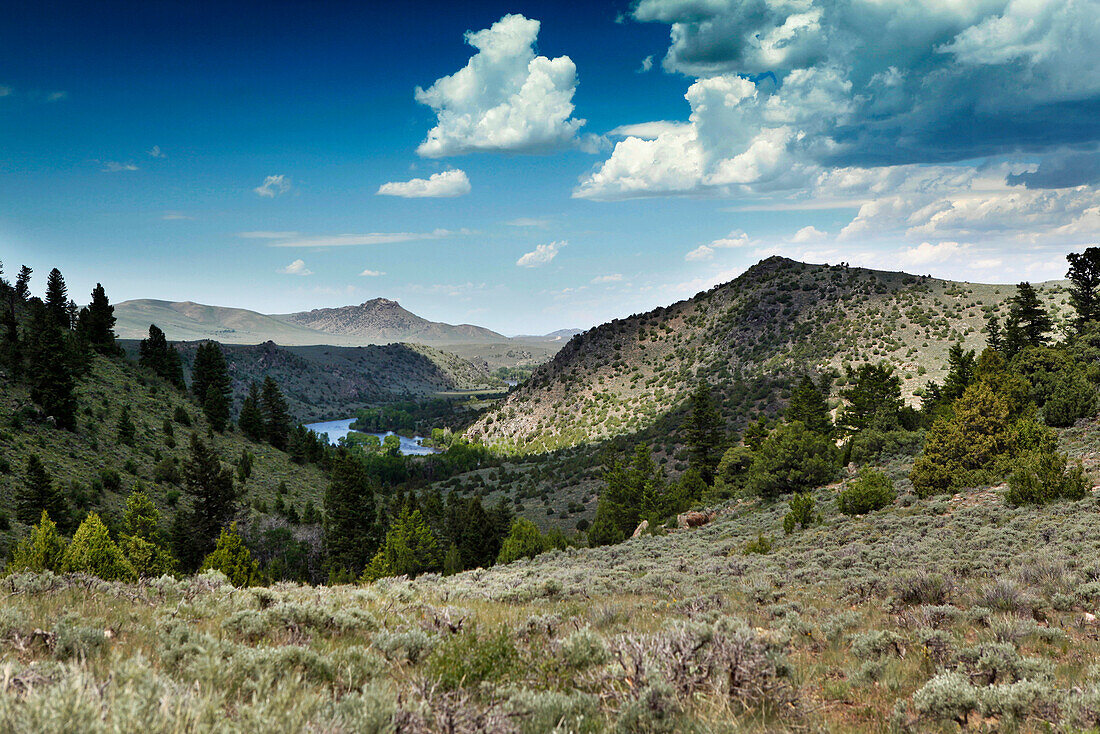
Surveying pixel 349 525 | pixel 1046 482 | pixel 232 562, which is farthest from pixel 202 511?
pixel 1046 482

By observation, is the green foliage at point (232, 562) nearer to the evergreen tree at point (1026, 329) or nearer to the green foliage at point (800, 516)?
the green foliage at point (800, 516)

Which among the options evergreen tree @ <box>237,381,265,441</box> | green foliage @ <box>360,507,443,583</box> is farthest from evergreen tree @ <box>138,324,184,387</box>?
green foliage @ <box>360,507,443,583</box>

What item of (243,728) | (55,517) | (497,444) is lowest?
(497,444)

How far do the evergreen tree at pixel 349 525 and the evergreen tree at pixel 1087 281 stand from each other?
66861 mm

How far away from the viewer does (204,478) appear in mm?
44312

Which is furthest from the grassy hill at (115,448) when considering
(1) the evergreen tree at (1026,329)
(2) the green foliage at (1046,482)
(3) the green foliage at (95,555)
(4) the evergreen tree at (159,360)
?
(1) the evergreen tree at (1026,329)

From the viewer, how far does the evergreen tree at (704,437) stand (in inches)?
1938

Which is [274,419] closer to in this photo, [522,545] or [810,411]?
[522,545]

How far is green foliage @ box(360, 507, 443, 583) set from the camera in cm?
4409

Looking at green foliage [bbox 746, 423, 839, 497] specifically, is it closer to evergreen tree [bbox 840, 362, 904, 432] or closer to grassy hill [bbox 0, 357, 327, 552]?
evergreen tree [bbox 840, 362, 904, 432]

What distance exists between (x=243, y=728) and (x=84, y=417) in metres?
66.6

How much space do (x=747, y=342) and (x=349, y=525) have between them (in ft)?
247

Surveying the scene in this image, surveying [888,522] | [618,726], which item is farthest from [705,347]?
[618,726]

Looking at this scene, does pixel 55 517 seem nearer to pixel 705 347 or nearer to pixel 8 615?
pixel 8 615
